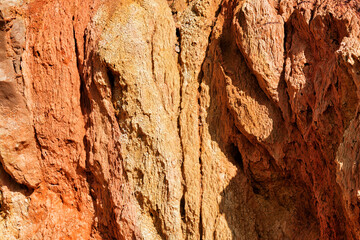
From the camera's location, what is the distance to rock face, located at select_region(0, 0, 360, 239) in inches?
241

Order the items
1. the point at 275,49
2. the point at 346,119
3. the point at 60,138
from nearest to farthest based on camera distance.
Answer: the point at 346,119
the point at 275,49
the point at 60,138

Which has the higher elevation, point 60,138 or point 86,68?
point 86,68

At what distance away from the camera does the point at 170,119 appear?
6.92 meters

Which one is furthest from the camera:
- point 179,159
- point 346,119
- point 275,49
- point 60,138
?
point 60,138

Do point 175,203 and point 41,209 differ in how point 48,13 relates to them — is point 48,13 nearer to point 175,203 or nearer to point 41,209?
point 41,209

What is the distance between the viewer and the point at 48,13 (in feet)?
25.0

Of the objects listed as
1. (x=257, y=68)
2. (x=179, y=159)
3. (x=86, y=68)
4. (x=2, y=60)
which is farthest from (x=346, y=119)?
(x=2, y=60)

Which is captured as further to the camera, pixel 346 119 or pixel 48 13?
pixel 48 13

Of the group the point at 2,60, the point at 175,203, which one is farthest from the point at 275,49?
the point at 2,60

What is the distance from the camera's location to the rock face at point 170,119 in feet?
20.1

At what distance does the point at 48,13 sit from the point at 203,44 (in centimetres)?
255

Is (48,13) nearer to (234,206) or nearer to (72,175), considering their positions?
(72,175)

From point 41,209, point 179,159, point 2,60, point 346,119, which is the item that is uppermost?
point 2,60

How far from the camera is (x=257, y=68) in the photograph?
6.39 meters
